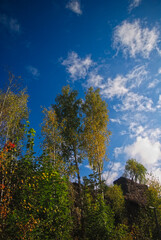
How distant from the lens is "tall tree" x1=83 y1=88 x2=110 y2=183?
37.8 feet

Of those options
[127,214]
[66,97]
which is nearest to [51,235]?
[66,97]

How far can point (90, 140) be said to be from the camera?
12.1 m

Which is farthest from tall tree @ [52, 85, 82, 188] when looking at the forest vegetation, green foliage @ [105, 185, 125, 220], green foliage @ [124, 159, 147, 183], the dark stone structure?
green foliage @ [124, 159, 147, 183]

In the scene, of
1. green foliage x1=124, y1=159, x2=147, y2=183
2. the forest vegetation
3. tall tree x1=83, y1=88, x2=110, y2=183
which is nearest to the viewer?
the forest vegetation

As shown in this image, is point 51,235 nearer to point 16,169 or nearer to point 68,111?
point 16,169

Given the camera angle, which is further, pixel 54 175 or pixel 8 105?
pixel 8 105

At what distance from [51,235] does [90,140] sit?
25.7ft

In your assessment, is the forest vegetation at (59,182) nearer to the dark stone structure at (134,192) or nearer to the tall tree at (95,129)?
the tall tree at (95,129)

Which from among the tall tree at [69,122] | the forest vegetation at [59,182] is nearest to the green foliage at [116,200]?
the forest vegetation at [59,182]

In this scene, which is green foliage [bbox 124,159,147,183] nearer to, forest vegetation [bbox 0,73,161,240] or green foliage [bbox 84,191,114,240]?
forest vegetation [bbox 0,73,161,240]

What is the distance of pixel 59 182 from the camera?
5.21 meters

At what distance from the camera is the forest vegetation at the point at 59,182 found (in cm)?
466

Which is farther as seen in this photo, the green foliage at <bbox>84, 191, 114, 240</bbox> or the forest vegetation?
the green foliage at <bbox>84, 191, 114, 240</bbox>

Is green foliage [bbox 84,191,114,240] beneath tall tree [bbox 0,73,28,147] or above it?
beneath
